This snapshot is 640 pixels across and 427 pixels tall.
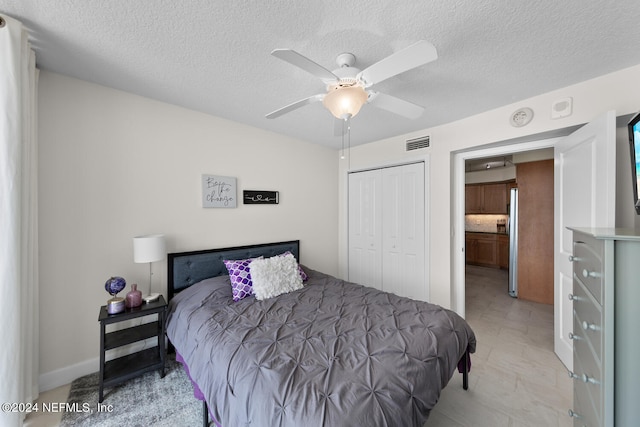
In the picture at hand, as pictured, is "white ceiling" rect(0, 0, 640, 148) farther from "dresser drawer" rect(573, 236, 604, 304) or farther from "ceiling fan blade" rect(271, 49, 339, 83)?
"dresser drawer" rect(573, 236, 604, 304)

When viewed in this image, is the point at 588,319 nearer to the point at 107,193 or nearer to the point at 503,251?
the point at 107,193

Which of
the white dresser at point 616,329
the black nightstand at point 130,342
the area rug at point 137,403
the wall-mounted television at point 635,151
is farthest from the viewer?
the black nightstand at point 130,342

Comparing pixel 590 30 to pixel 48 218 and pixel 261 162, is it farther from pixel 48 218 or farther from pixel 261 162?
pixel 48 218

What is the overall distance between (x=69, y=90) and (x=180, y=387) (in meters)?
2.63

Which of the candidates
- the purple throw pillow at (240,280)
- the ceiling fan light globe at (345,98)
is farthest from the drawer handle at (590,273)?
the purple throw pillow at (240,280)

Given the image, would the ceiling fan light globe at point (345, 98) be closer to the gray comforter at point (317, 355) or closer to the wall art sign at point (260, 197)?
the gray comforter at point (317, 355)

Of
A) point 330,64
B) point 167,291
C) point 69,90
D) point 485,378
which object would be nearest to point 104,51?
point 69,90

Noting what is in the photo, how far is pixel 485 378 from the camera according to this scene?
2.10 m

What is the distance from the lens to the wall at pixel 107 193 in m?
1.95

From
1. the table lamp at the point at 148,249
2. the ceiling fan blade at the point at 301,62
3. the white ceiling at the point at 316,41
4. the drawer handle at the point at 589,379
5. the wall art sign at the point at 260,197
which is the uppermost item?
the white ceiling at the point at 316,41

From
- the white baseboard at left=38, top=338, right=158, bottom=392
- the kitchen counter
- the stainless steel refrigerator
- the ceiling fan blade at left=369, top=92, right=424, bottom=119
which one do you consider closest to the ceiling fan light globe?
the ceiling fan blade at left=369, top=92, right=424, bottom=119

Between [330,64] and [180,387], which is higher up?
[330,64]

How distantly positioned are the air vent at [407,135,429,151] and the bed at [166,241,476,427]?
6.75 ft

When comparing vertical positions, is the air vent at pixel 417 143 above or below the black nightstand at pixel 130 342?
above
